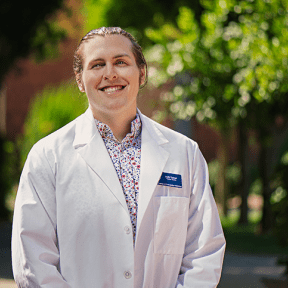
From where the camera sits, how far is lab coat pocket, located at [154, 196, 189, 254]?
6.74 ft

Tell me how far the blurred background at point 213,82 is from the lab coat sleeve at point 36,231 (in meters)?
0.73

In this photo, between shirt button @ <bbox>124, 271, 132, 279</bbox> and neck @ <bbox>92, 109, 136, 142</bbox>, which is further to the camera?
neck @ <bbox>92, 109, 136, 142</bbox>

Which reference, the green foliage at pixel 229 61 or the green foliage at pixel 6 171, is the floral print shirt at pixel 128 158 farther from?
the green foliage at pixel 6 171

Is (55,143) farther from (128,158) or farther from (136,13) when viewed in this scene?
(136,13)

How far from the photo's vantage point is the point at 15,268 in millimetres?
1970

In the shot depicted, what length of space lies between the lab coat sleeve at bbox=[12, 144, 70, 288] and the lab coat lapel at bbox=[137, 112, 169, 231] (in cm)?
36

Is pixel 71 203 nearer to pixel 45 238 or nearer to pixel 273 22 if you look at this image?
pixel 45 238

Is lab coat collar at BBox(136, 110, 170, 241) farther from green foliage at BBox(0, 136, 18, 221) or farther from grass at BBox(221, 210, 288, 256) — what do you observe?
green foliage at BBox(0, 136, 18, 221)

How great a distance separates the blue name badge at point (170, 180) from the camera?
213 cm

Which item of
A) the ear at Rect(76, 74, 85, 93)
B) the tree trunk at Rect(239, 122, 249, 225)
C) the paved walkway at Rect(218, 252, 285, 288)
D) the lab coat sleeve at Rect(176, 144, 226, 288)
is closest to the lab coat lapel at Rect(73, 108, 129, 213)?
the ear at Rect(76, 74, 85, 93)

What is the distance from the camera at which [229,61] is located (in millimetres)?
7953

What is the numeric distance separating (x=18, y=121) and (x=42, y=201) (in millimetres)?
20157

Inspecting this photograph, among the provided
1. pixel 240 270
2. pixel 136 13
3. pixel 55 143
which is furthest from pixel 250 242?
pixel 55 143

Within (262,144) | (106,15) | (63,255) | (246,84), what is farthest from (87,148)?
(106,15)
